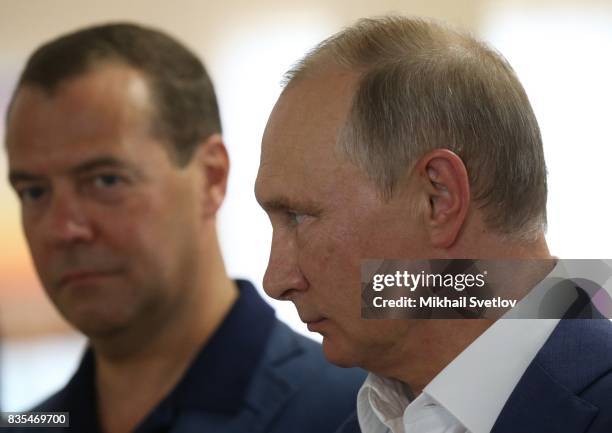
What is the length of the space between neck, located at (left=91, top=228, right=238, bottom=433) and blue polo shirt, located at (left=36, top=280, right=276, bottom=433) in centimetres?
2

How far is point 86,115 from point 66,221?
135mm

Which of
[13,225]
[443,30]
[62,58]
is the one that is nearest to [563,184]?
[443,30]

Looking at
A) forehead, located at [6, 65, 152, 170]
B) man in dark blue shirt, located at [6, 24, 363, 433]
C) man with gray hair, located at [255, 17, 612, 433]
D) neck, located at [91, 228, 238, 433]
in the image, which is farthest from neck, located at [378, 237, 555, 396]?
forehead, located at [6, 65, 152, 170]

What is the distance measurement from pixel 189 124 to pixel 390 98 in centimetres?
48

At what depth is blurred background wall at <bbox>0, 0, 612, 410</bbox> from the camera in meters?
1.23

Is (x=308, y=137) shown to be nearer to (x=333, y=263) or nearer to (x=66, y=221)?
(x=333, y=263)

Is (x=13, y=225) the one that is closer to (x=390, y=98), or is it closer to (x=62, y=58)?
(x=62, y=58)

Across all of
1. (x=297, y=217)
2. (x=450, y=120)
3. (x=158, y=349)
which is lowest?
(x=158, y=349)

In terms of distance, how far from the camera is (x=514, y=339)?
0.84 m

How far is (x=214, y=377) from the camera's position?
1.18 metres

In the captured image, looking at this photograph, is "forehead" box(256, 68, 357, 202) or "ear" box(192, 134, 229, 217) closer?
"forehead" box(256, 68, 357, 202)

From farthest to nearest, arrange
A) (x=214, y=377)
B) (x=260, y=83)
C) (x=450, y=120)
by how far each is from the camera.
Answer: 1. (x=260, y=83)
2. (x=214, y=377)
3. (x=450, y=120)

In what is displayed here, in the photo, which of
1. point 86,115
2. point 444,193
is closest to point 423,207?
point 444,193

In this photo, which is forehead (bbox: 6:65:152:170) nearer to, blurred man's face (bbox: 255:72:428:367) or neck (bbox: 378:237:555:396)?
blurred man's face (bbox: 255:72:428:367)
